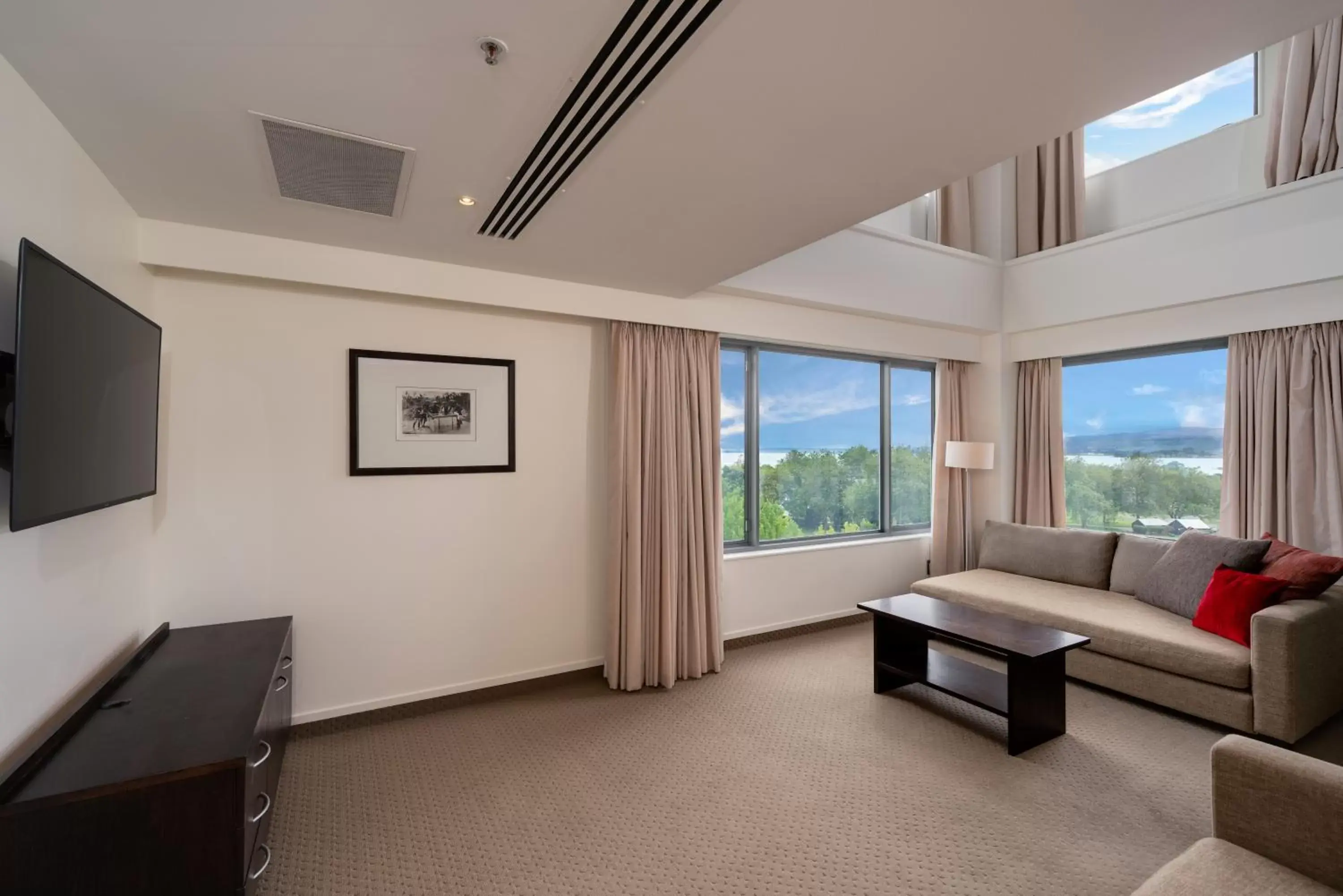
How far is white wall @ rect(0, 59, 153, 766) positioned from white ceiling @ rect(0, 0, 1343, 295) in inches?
4.8

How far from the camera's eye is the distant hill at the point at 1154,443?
406 cm

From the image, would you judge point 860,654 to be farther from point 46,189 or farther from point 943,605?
point 46,189

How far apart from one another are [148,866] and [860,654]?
3.57m

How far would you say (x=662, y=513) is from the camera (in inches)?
138

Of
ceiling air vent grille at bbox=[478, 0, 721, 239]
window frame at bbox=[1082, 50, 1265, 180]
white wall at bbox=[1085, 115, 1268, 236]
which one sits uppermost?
window frame at bbox=[1082, 50, 1265, 180]

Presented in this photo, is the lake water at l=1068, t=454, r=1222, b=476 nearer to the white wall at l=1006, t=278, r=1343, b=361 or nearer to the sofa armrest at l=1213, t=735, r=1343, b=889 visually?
the white wall at l=1006, t=278, r=1343, b=361

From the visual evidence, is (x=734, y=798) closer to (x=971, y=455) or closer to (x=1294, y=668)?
(x=1294, y=668)

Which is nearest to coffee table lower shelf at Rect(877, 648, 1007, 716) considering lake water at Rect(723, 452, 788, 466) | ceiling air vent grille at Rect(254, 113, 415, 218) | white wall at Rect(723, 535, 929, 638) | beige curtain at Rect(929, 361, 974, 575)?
white wall at Rect(723, 535, 929, 638)

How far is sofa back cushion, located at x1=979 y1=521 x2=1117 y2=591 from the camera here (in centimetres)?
407

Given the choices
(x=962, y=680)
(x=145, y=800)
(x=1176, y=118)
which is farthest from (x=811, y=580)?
(x=1176, y=118)

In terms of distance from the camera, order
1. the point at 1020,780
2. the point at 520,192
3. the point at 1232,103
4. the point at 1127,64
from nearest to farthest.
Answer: the point at 1127,64 < the point at 520,192 < the point at 1020,780 < the point at 1232,103

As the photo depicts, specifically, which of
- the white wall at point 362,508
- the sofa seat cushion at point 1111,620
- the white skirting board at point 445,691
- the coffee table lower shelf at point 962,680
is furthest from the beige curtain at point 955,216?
the white skirting board at point 445,691

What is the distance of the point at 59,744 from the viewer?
5.13 feet


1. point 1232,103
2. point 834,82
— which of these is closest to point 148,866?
point 834,82
